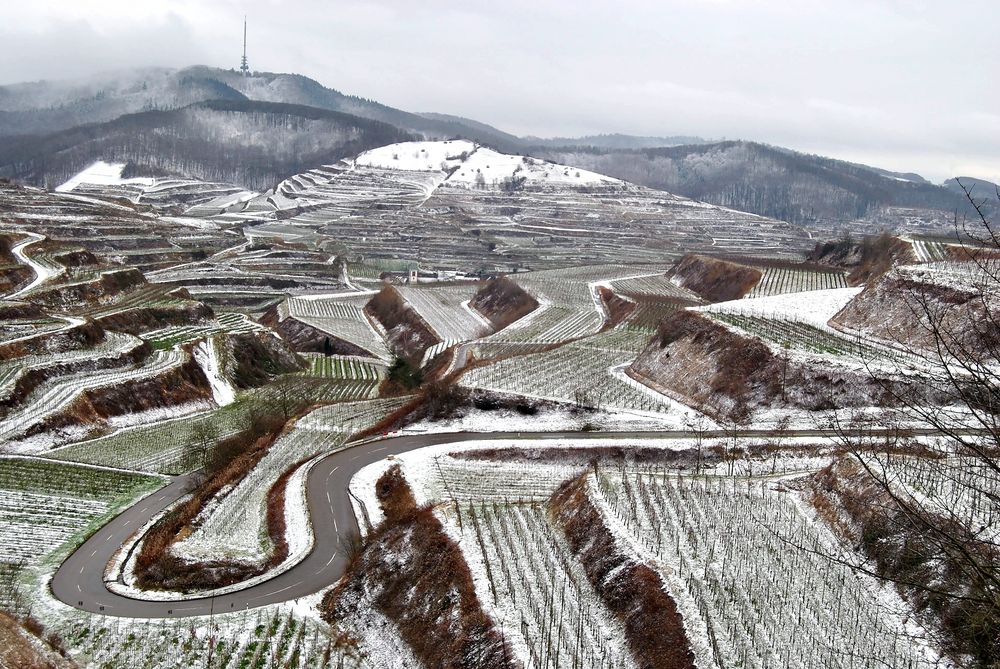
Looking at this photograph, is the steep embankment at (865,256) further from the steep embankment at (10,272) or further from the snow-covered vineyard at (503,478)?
the steep embankment at (10,272)

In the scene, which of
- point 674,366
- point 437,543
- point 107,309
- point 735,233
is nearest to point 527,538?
point 437,543

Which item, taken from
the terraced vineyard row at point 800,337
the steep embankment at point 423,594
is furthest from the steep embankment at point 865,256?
the steep embankment at point 423,594

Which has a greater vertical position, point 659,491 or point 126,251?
point 659,491

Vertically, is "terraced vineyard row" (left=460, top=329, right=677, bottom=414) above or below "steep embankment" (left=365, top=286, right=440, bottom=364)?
above

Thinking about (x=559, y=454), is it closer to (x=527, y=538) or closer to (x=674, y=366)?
(x=527, y=538)

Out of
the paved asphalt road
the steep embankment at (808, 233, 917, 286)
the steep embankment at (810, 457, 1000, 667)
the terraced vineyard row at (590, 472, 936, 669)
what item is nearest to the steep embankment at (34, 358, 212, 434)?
the paved asphalt road

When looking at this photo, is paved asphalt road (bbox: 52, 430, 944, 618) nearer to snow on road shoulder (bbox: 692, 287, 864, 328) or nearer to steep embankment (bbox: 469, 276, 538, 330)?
snow on road shoulder (bbox: 692, 287, 864, 328)
